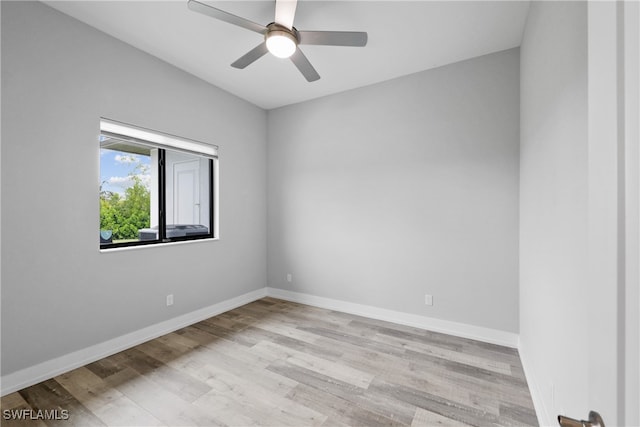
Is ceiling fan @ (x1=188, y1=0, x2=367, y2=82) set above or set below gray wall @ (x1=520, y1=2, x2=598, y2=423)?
above

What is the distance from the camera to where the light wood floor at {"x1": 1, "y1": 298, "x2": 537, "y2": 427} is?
5.61ft

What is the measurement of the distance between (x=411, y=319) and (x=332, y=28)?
2944 millimetres

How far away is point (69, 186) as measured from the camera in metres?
2.18

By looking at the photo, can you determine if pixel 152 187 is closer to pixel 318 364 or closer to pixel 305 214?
pixel 305 214

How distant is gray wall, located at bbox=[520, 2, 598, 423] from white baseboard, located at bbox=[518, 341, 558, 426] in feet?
0.07

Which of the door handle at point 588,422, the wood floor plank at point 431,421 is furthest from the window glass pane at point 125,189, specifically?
the door handle at point 588,422

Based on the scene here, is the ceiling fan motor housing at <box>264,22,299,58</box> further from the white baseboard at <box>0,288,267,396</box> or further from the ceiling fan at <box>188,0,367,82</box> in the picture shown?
the white baseboard at <box>0,288,267,396</box>

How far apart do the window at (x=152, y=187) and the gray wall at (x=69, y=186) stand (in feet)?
0.52

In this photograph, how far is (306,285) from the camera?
3.77 meters

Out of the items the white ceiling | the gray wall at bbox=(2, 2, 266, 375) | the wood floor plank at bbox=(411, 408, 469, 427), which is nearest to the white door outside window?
the gray wall at bbox=(2, 2, 266, 375)

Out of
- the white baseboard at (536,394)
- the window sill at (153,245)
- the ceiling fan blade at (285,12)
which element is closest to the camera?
the white baseboard at (536,394)

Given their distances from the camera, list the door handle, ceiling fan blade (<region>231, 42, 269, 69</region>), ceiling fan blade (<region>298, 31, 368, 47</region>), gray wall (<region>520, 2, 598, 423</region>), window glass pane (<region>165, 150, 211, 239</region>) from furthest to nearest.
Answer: window glass pane (<region>165, 150, 211, 239</region>)
ceiling fan blade (<region>231, 42, 269, 69</region>)
ceiling fan blade (<region>298, 31, 368, 47</region>)
gray wall (<region>520, 2, 598, 423</region>)
the door handle

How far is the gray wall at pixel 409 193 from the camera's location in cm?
261

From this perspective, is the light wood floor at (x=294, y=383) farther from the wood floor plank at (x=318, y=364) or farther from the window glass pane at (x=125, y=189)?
the window glass pane at (x=125, y=189)
